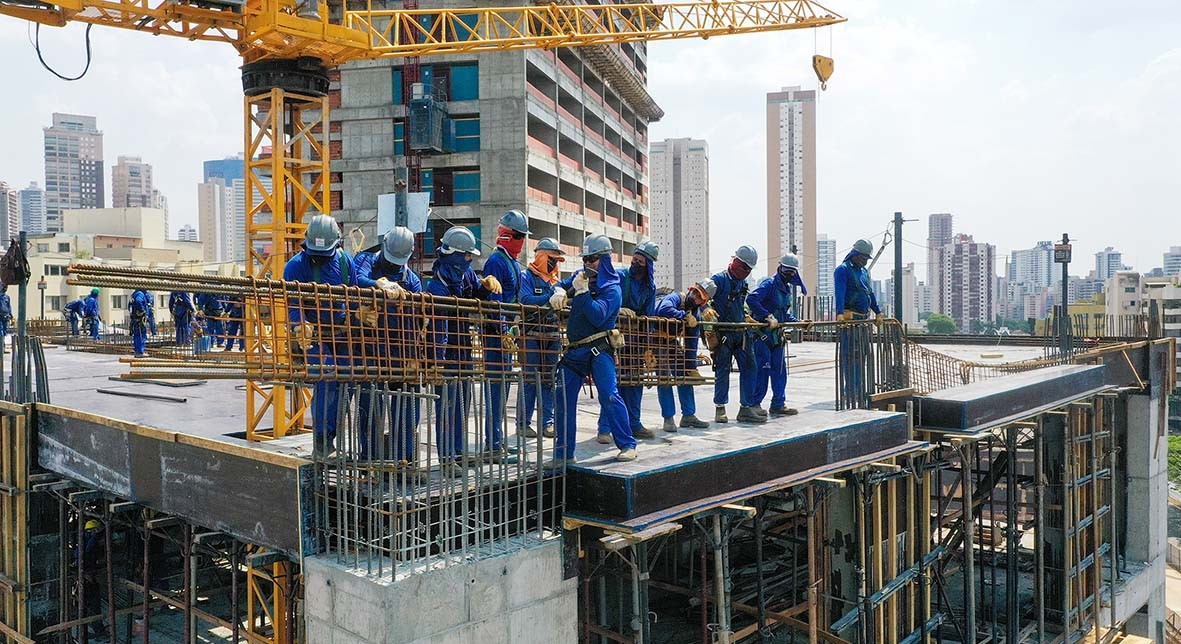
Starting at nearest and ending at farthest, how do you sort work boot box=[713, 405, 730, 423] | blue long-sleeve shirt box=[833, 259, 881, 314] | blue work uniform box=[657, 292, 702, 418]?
blue work uniform box=[657, 292, 702, 418]
work boot box=[713, 405, 730, 423]
blue long-sleeve shirt box=[833, 259, 881, 314]

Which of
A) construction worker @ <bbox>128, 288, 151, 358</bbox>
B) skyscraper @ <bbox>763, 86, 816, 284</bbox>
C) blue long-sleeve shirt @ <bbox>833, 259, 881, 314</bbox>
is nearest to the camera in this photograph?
blue long-sleeve shirt @ <bbox>833, 259, 881, 314</bbox>

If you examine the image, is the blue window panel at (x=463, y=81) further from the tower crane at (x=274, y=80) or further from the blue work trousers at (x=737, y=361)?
the blue work trousers at (x=737, y=361)

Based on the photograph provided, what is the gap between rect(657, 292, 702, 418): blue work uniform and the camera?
10781 mm

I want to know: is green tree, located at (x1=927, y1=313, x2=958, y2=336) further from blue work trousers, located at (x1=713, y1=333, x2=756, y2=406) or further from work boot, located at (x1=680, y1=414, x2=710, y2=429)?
work boot, located at (x1=680, y1=414, x2=710, y2=429)

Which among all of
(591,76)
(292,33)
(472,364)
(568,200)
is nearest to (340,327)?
(472,364)

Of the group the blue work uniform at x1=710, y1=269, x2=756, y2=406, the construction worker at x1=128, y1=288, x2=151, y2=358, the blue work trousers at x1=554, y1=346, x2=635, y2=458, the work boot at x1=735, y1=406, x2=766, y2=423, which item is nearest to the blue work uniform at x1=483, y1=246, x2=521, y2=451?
the blue work trousers at x1=554, y1=346, x2=635, y2=458

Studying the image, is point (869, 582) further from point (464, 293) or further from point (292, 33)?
point (292, 33)

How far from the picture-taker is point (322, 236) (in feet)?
26.0

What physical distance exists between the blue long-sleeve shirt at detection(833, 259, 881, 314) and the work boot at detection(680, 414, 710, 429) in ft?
10.6

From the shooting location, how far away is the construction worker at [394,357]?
283 inches

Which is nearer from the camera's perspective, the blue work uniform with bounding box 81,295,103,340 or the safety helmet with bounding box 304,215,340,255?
the safety helmet with bounding box 304,215,340,255

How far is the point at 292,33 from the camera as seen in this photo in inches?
497

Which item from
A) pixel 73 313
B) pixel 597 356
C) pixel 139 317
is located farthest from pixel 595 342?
pixel 73 313

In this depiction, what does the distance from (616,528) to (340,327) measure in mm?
2930
